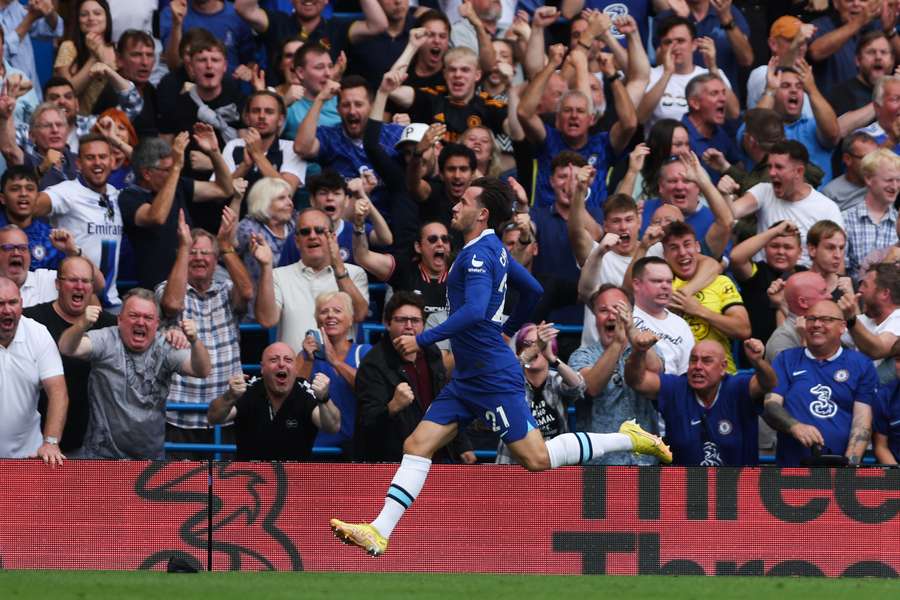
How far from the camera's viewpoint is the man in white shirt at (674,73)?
14.5m

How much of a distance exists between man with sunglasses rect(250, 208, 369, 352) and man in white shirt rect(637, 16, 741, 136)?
3475 mm

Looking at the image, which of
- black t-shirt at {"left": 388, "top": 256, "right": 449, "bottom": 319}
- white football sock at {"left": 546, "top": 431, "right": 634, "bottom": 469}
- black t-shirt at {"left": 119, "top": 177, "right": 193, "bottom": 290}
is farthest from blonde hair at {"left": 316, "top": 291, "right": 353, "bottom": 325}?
white football sock at {"left": 546, "top": 431, "right": 634, "bottom": 469}

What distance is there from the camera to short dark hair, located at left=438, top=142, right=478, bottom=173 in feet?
42.9

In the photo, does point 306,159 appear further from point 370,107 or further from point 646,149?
point 646,149

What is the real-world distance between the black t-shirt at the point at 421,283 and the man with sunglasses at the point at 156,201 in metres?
1.59

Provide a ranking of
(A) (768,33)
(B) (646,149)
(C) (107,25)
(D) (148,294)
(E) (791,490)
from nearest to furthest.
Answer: (E) (791,490) < (D) (148,294) < (B) (646,149) < (C) (107,25) < (A) (768,33)

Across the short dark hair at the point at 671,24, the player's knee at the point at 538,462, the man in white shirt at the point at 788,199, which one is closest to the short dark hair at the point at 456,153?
the man in white shirt at the point at 788,199

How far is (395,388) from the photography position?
11070mm

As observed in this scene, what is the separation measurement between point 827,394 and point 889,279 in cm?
120

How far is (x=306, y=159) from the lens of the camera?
13.9 m

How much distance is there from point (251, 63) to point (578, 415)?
5.36 metres

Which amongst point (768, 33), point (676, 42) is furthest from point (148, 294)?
point (768, 33)

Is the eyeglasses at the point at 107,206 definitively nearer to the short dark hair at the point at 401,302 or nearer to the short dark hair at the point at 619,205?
the short dark hair at the point at 401,302

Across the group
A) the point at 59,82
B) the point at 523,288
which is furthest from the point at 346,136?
the point at 523,288
